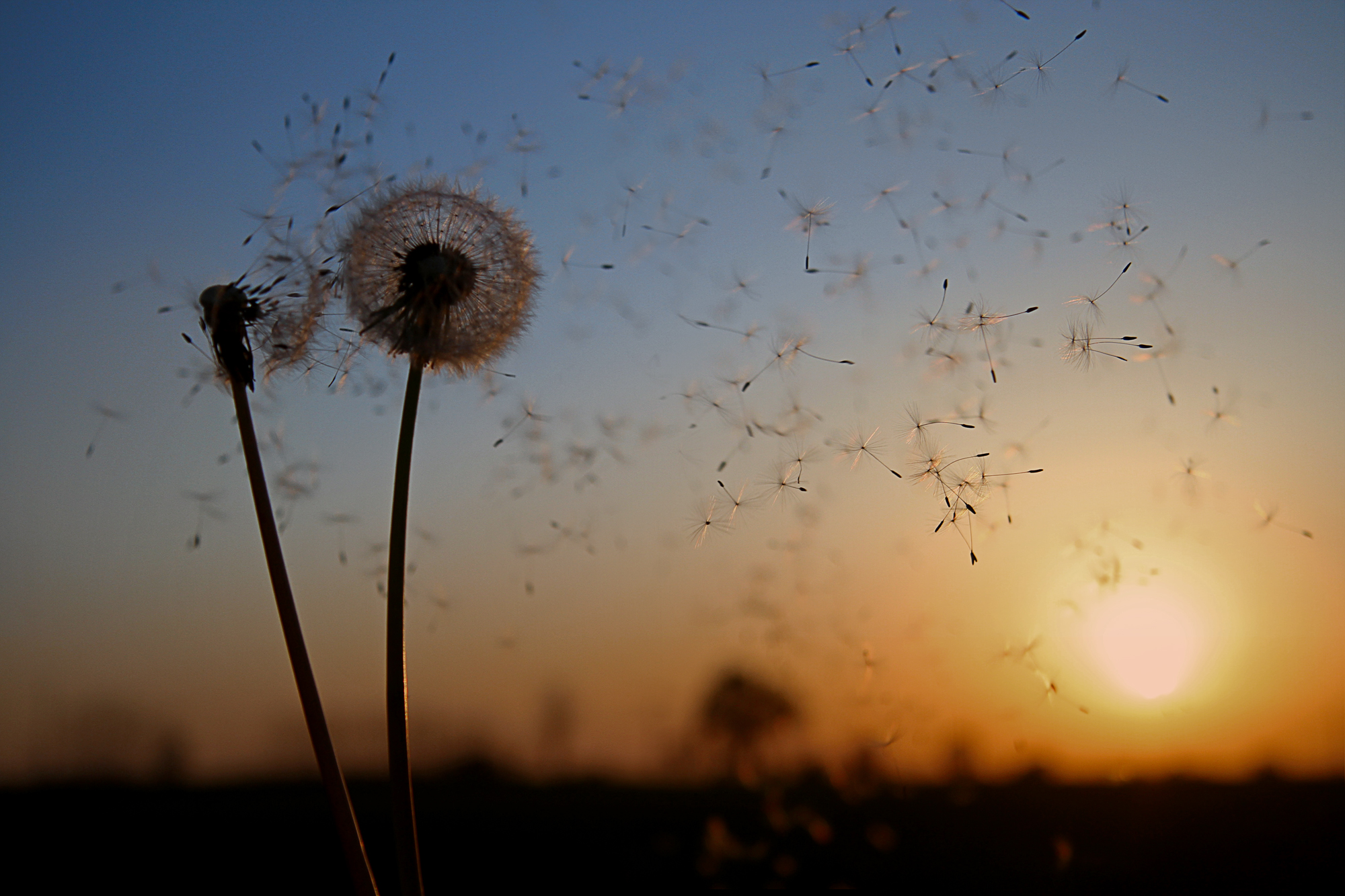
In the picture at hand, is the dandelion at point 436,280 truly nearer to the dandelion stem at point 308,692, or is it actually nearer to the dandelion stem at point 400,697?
the dandelion stem at point 400,697

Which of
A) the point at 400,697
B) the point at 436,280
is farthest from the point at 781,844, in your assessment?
the point at 436,280

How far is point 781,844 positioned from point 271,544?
9211 mm

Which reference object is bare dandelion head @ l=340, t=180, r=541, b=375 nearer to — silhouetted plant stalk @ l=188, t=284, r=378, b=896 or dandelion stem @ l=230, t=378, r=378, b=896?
silhouetted plant stalk @ l=188, t=284, r=378, b=896

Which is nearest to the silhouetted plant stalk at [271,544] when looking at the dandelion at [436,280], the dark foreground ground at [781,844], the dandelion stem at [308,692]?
the dandelion stem at [308,692]

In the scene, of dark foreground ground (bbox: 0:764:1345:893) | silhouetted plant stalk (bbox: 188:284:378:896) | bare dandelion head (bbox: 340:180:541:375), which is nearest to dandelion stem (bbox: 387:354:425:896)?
silhouetted plant stalk (bbox: 188:284:378:896)

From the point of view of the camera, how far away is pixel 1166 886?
7316 mm

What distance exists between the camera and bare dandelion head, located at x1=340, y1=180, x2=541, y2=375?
3025mm

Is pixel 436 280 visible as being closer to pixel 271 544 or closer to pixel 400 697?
pixel 271 544

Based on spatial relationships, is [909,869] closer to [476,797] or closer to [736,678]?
[736,678]

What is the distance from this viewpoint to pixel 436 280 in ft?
9.89

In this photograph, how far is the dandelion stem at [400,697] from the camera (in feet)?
7.79

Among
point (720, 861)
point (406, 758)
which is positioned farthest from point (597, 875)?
point (406, 758)

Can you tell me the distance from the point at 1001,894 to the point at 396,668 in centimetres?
821

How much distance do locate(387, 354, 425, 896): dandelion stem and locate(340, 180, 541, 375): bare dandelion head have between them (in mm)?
572
